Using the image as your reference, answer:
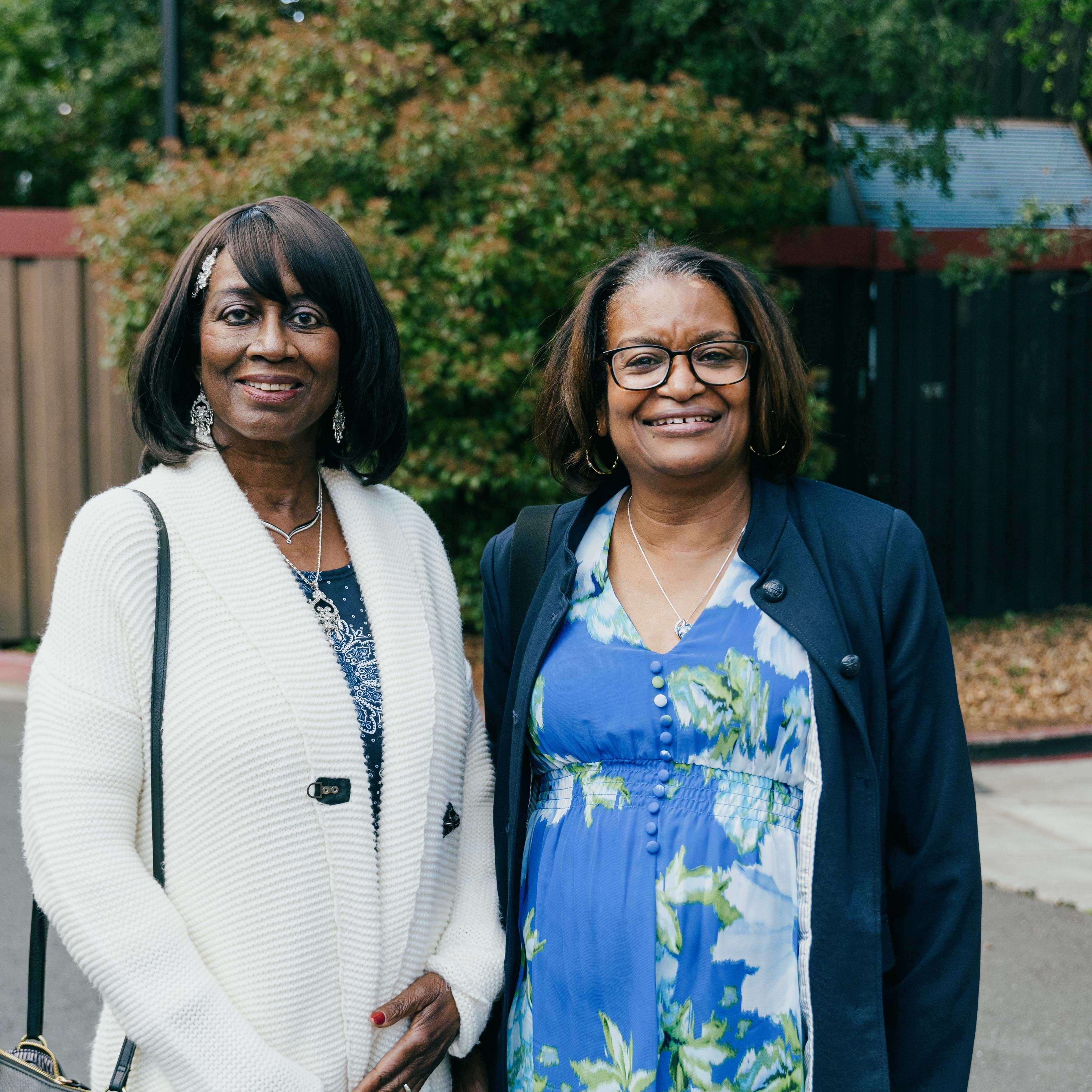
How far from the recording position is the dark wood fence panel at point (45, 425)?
30.8 ft

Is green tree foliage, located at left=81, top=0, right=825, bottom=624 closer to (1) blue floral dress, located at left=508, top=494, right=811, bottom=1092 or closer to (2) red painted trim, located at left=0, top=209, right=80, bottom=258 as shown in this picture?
(2) red painted trim, located at left=0, top=209, right=80, bottom=258

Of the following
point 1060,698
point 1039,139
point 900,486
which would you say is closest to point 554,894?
point 1060,698

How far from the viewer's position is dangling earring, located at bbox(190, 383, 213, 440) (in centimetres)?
216

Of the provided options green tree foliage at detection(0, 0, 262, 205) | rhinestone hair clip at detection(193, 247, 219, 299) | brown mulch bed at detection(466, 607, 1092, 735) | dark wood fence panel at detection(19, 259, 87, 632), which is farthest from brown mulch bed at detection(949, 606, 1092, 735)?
green tree foliage at detection(0, 0, 262, 205)

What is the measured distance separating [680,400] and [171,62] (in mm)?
7962

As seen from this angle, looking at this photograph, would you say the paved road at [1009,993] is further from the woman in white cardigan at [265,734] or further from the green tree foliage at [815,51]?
the green tree foliage at [815,51]

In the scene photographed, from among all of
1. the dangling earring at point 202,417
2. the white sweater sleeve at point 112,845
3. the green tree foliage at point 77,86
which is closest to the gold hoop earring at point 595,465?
the dangling earring at point 202,417

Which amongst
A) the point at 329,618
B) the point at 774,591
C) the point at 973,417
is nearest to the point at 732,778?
the point at 774,591

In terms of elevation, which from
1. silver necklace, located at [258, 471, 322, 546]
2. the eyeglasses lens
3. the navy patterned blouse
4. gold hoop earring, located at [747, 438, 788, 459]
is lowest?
the navy patterned blouse

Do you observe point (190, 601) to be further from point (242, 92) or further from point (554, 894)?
point (242, 92)

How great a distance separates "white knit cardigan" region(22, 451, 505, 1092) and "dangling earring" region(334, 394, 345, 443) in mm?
270

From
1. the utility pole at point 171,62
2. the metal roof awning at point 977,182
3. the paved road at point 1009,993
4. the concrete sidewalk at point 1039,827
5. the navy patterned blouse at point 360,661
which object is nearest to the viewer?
the navy patterned blouse at point 360,661

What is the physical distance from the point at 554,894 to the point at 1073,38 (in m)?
9.83

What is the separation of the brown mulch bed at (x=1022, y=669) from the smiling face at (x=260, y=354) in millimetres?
5414
